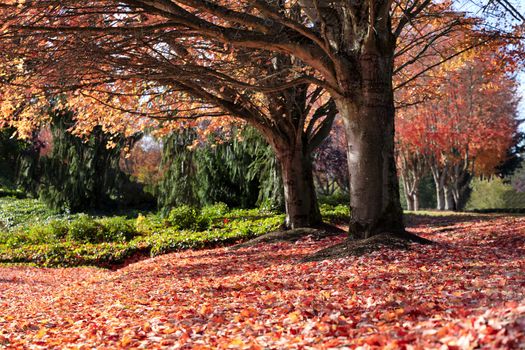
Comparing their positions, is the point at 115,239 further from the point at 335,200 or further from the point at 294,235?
the point at 335,200

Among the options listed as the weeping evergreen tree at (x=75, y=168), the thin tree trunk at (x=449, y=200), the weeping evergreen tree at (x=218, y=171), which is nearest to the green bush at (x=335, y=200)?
the weeping evergreen tree at (x=218, y=171)

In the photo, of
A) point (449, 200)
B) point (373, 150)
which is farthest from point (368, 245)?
point (449, 200)

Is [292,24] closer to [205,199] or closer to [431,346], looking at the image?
[431,346]

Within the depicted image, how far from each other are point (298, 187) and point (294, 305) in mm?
6621

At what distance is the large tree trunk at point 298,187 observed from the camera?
37.6 feet

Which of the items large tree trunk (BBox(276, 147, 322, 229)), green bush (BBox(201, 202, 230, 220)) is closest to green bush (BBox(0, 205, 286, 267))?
Result: green bush (BBox(201, 202, 230, 220))

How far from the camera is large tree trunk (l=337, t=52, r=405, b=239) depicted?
316 inches

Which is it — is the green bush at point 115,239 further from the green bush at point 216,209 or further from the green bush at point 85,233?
the green bush at point 216,209

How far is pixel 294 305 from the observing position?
16.3ft

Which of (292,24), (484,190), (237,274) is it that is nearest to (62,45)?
(292,24)

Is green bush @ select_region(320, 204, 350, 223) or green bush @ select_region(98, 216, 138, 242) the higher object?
green bush @ select_region(320, 204, 350, 223)

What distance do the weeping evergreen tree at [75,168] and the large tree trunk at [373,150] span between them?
532 inches

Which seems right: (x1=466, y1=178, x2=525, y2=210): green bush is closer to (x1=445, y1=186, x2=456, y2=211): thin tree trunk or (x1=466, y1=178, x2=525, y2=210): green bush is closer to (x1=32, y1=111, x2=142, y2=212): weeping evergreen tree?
(x1=445, y1=186, x2=456, y2=211): thin tree trunk

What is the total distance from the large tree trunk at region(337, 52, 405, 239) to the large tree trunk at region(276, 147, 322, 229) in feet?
10.5
